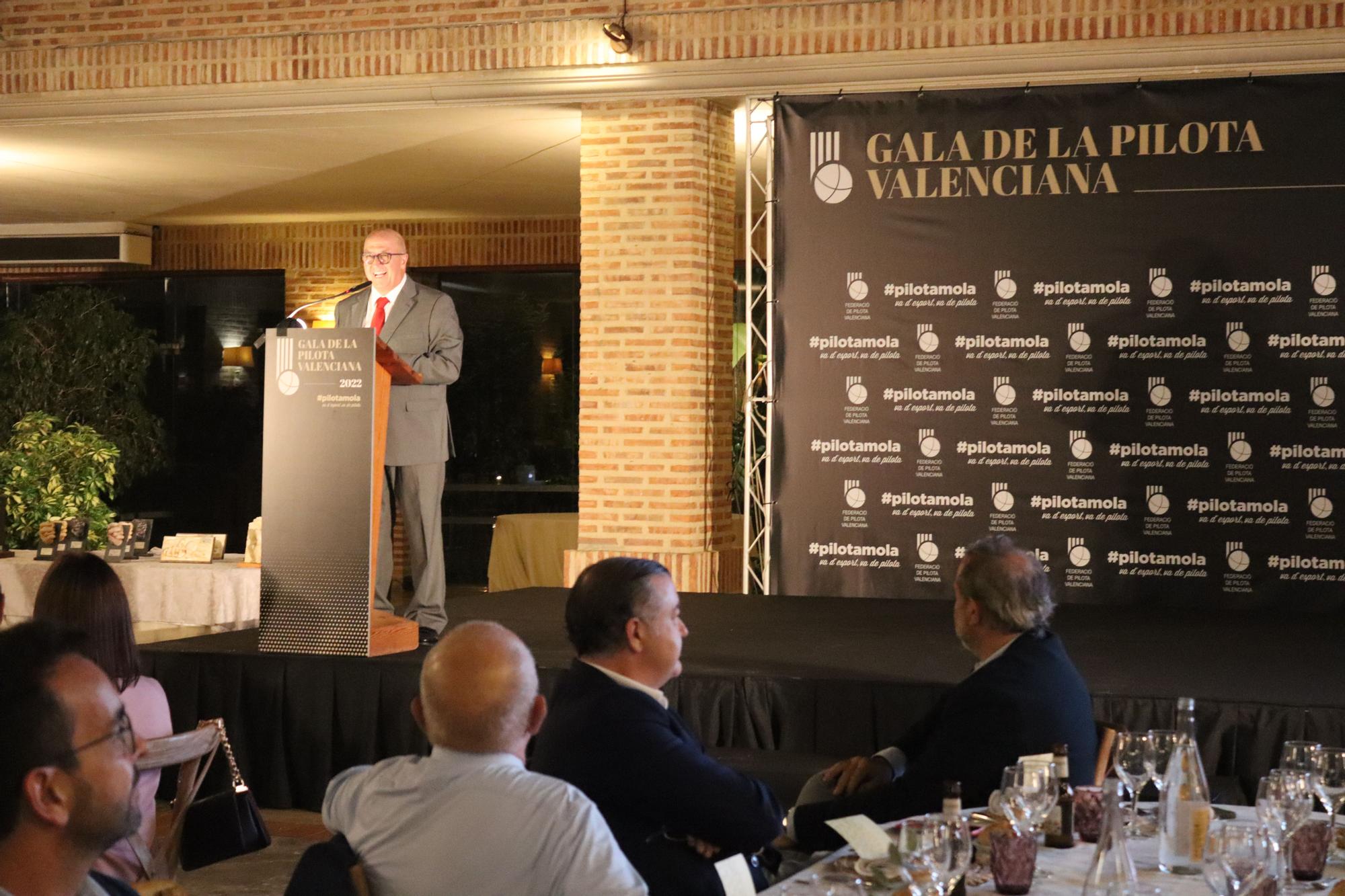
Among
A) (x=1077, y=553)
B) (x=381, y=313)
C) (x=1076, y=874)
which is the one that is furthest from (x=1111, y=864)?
(x=1077, y=553)

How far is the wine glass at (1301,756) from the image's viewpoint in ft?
8.71

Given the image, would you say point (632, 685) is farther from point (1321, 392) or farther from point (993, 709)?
point (1321, 392)

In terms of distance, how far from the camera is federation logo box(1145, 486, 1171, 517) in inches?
283

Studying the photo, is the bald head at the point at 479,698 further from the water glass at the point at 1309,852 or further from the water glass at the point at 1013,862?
the water glass at the point at 1309,852

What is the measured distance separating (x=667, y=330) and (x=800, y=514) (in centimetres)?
116

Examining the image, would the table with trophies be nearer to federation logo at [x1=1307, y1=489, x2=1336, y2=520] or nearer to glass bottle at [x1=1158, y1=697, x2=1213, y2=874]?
glass bottle at [x1=1158, y1=697, x2=1213, y2=874]

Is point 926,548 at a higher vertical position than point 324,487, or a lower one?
lower

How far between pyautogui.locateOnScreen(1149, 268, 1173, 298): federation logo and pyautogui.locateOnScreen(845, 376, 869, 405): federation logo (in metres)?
1.43

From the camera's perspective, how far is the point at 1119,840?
2158 mm

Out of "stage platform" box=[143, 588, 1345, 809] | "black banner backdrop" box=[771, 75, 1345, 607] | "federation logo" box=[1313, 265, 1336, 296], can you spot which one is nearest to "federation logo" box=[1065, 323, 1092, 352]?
"black banner backdrop" box=[771, 75, 1345, 607]

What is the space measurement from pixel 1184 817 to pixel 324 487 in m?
3.49

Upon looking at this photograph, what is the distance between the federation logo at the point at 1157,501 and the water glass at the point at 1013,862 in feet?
17.0

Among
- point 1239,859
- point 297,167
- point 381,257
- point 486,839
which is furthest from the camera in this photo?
point 297,167

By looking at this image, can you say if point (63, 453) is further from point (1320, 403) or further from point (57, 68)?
point (1320, 403)
